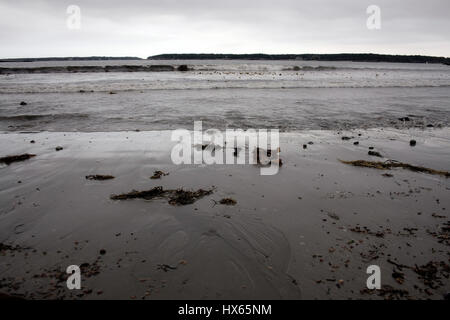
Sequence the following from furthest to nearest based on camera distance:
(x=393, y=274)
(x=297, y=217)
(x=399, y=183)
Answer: (x=399, y=183)
(x=297, y=217)
(x=393, y=274)

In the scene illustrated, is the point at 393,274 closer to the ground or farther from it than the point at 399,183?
closer to the ground

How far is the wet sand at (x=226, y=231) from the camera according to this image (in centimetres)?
305

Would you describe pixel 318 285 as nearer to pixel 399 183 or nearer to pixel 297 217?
pixel 297 217

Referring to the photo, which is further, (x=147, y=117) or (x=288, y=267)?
(x=147, y=117)

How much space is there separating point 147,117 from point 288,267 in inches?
415

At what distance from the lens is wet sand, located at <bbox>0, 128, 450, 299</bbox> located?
305 centimetres

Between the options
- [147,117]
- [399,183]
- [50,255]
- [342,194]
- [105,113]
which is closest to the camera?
[50,255]

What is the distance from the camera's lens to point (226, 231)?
4043 mm

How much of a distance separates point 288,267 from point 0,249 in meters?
3.85

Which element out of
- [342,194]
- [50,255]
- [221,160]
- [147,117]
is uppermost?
[147,117]

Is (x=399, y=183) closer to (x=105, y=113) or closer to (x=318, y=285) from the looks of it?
(x=318, y=285)

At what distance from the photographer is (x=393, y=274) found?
3.20 m
